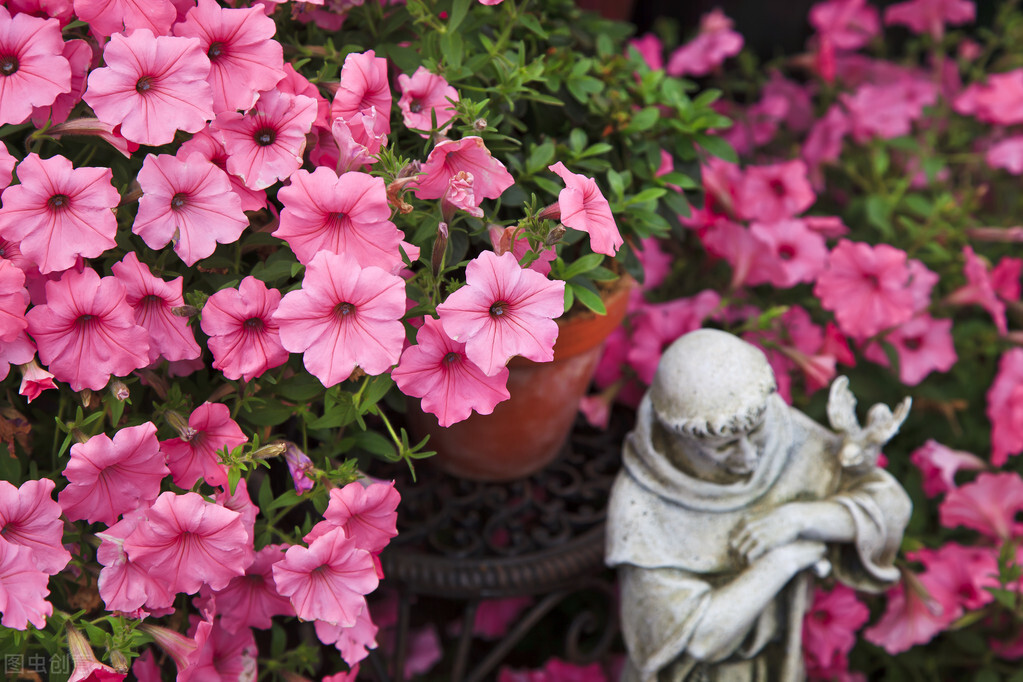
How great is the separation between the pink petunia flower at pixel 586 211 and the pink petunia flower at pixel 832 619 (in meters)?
0.70

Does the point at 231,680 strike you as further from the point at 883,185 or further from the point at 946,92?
the point at 946,92

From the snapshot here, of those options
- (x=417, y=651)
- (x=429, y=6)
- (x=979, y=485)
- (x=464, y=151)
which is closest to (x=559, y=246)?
(x=464, y=151)

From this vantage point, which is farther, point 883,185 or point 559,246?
point 883,185

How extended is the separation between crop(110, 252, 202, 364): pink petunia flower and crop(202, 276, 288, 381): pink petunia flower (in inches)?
1.0

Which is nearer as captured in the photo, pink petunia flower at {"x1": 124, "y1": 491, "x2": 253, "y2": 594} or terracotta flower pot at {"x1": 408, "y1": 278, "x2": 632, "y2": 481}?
pink petunia flower at {"x1": 124, "y1": 491, "x2": 253, "y2": 594}

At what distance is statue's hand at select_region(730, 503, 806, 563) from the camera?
0.92m

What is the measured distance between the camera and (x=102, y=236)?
→ 2.16 ft

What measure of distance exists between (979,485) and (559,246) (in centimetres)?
74

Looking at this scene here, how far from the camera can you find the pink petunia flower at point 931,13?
158 centimetres

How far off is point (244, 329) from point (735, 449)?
20.3 inches

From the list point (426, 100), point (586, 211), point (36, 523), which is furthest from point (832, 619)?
point (36, 523)

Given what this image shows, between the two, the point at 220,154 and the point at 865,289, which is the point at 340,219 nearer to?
the point at 220,154

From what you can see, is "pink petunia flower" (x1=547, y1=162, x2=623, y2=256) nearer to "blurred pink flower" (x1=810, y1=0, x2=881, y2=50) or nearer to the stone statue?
the stone statue

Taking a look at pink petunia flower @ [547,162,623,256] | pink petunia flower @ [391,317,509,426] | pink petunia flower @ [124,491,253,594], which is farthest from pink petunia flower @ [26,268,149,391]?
pink petunia flower @ [547,162,623,256]
